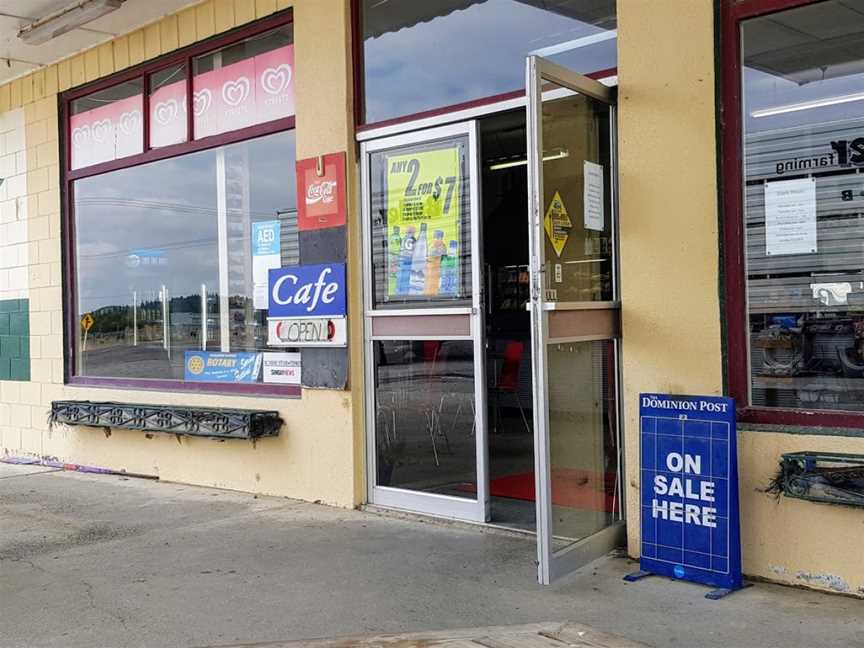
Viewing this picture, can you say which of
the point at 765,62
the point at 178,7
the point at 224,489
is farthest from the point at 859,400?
the point at 178,7

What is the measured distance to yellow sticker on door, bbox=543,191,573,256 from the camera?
171 inches

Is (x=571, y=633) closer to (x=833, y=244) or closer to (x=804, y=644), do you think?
(x=804, y=644)

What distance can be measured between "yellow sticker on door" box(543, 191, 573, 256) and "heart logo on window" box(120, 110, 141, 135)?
4.76 meters

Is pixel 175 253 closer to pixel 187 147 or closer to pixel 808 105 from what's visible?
pixel 187 147

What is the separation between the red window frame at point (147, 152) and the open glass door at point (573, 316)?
2539mm

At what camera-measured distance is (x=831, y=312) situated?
4148 mm

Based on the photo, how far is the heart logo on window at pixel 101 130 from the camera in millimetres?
8102

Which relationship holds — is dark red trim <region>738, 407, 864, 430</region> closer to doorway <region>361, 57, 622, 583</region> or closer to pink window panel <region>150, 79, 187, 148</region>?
doorway <region>361, 57, 622, 583</region>

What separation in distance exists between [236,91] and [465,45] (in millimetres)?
2163

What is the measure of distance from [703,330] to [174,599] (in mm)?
2894

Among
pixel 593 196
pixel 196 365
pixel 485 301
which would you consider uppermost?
pixel 593 196

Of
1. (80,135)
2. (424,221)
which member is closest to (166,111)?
(80,135)

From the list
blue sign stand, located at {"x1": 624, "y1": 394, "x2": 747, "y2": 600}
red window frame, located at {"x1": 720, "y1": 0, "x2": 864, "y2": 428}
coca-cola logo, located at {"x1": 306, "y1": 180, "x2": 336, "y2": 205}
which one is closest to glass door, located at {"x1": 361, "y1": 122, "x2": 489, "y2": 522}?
coca-cola logo, located at {"x1": 306, "y1": 180, "x2": 336, "y2": 205}

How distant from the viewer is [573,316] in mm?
4402
